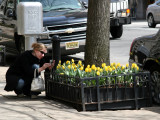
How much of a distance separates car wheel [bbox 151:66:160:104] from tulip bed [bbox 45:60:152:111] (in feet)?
0.78

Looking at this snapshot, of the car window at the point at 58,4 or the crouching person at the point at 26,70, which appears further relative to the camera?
the car window at the point at 58,4

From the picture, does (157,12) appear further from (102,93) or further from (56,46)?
(102,93)

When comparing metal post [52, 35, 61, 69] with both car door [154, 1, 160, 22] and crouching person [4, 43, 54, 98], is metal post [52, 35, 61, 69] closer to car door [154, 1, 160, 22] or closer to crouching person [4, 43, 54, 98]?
crouching person [4, 43, 54, 98]

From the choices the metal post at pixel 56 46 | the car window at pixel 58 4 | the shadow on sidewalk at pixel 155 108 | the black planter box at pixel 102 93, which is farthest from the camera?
the car window at pixel 58 4

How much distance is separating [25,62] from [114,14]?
12.5 meters

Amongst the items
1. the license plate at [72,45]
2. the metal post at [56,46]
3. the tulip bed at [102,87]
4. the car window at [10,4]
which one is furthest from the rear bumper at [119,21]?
the tulip bed at [102,87]

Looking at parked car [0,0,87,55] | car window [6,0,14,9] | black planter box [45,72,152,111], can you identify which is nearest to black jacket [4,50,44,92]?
black planter box [45,72,152,111]

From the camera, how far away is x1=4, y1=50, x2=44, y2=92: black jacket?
30.9ft

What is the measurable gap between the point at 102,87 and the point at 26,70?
1.53m

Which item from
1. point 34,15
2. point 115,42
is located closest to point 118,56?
point 115,42

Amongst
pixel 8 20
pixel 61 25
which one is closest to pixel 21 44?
pixel 8 20

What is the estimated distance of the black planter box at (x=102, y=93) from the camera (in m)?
8.45

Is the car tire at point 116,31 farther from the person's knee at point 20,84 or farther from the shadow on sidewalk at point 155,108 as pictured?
the shadow on sidewalk at point 155,108

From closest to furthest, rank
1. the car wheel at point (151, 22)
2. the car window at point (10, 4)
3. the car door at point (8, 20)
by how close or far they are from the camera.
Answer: the car door at point (8, 20)
the car window at point (10, 4)
the car wheel at point (151, 22)
